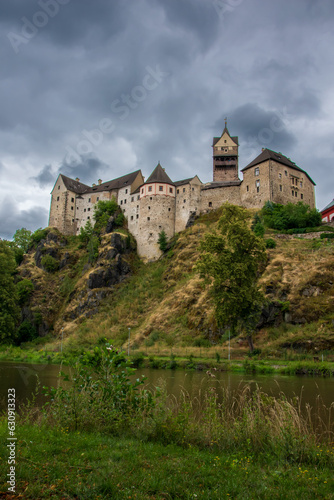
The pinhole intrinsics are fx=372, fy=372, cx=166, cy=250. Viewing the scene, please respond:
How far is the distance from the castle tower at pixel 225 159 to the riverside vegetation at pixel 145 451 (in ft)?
235

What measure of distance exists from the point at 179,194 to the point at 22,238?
137 ft

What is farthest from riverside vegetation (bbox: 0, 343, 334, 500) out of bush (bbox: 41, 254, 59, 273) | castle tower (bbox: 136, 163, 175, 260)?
bush (bbox: 41, 254, 59, 273)

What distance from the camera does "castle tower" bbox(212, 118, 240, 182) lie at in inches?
3110

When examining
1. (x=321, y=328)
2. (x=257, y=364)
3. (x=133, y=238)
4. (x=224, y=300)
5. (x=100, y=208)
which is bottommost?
(x=257, y=364)

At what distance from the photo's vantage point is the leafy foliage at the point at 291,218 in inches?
2237

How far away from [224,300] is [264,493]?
2857 cm

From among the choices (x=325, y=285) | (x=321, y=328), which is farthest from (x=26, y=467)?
(x=325, y=285)

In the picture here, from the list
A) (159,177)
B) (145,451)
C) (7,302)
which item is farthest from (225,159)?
(145,451)

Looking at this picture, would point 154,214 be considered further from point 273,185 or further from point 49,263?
point 49,263

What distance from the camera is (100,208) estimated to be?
77.9 metres

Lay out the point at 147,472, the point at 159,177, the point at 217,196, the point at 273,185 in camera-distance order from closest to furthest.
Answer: the point at 147,472
the point at 273,185
the point at 217,196
the point at 159,177

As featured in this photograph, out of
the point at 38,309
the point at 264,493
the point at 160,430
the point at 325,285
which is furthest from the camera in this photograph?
the point at 38,309

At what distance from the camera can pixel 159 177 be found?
73062 mm

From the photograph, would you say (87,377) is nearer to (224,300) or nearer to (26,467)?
(26,467)
